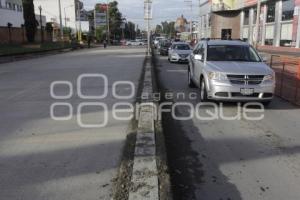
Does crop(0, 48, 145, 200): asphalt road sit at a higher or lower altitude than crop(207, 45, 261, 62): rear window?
lower

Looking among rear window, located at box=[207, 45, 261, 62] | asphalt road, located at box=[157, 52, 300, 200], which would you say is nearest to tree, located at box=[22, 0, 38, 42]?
rear window, located at box=[207, 45, 261, 62]

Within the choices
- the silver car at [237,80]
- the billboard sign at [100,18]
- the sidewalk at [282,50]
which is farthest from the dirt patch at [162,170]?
the billboard sign at [100,18]

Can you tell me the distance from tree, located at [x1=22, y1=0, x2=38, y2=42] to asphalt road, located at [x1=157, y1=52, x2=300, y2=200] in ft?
172

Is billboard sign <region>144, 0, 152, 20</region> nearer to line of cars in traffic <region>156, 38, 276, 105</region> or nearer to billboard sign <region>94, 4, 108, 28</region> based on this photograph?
line of cars in traffic <region>156, 38, 276, 105</region>

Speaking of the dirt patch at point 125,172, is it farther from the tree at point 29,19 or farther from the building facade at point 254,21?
the tree at point 29,19

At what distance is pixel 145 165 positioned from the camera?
17.7 feet

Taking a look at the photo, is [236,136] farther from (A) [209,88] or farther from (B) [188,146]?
(A) [209,88]

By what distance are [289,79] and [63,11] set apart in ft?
383

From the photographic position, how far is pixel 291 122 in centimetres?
901

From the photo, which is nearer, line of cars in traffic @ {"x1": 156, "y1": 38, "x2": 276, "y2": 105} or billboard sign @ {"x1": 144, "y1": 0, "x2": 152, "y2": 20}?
line of cars in traffic @ {"x1": 156, "y1": 38, "x2": 276, "y2": 105}

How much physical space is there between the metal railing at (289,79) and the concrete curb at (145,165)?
533cm

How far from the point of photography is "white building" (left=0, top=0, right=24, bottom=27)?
66.1m

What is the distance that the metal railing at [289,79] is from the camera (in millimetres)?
11859

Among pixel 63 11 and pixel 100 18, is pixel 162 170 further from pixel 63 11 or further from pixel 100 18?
pixel 100 18
